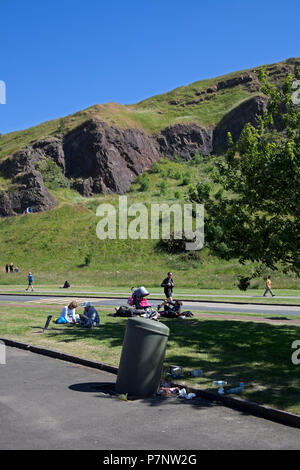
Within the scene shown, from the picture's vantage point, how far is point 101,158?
266 ft

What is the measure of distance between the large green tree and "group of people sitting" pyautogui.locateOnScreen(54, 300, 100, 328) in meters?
4.33

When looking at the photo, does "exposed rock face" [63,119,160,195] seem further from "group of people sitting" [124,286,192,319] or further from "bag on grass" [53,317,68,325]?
"bag on grass" [53,317,68,325]

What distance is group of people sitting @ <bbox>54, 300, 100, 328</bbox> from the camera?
47.4 ft

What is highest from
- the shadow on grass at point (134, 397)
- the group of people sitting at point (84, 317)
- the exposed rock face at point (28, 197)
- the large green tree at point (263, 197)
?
the exposed rock face at point (28, 197)

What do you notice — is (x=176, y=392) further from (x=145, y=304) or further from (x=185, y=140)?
(x=185, y=140)

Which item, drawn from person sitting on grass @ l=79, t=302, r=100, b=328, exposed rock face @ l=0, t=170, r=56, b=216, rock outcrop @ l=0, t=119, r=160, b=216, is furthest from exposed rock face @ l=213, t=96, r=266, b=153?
person sitting on grass @ l=79, t=302, r=100, b=328

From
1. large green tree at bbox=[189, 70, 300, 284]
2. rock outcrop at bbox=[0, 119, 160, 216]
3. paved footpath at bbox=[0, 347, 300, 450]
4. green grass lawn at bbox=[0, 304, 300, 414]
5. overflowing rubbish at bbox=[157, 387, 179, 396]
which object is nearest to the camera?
paved footpath at bbox=[0, 347, 300, 450]

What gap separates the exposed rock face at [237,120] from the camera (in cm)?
9369

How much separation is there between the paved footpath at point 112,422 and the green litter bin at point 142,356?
26cm

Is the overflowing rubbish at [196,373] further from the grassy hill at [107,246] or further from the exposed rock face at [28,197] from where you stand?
the exposed rock face at [28,197]

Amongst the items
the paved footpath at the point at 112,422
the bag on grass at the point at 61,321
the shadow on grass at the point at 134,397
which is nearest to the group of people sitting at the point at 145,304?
the bag on grass at the point at 61,321

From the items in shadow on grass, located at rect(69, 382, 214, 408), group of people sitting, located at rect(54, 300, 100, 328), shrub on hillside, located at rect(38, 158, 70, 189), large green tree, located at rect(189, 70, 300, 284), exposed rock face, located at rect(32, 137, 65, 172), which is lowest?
shadow on grass, located at rect(69, 382, 214, 408)

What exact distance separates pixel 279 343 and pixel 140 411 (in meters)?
6.00
